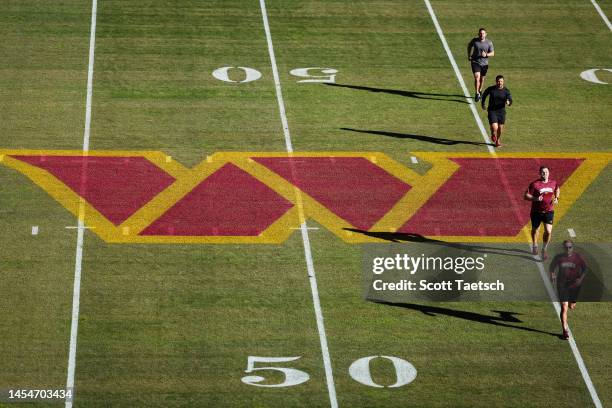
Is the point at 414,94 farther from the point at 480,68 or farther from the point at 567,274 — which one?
the point at 567,274

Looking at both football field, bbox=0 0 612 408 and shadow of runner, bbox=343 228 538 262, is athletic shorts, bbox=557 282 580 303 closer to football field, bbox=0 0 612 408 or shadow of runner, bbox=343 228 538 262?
football field, bbox=0 0 612 408

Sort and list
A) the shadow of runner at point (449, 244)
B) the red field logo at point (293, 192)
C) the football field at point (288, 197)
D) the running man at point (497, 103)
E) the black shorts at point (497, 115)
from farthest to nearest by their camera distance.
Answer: the black shorts at point (497, 115) < the running man at point (497, 103) < the red field logo at point (293, 192) < the shadow of runner at point (449, 244) < the football field at point (288, 197)

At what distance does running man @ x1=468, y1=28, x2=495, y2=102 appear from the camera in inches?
1130

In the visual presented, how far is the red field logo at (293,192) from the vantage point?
23516 millimetres

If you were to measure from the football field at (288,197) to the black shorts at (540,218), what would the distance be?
63 cm

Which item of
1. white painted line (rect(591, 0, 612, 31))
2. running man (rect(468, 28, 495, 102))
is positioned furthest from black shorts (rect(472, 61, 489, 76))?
white painted line (rect(591, 0, 612, 31))

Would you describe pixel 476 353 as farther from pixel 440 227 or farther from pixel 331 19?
pixel 331 19

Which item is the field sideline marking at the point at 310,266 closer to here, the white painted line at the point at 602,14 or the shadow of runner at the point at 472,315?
the shadow of runner at the point at 472,315

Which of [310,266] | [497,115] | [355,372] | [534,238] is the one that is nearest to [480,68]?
[497,115]

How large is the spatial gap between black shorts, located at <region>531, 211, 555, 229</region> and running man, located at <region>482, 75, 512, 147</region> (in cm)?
428

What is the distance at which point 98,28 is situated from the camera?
1242 inches

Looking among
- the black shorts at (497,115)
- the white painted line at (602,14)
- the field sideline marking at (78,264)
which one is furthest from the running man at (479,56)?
the field sideline marking at (78,264)

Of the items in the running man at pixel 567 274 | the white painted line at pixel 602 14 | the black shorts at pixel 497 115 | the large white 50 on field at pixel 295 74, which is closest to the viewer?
the running man at pixel 567 274

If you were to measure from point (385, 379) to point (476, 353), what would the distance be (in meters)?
1.59
